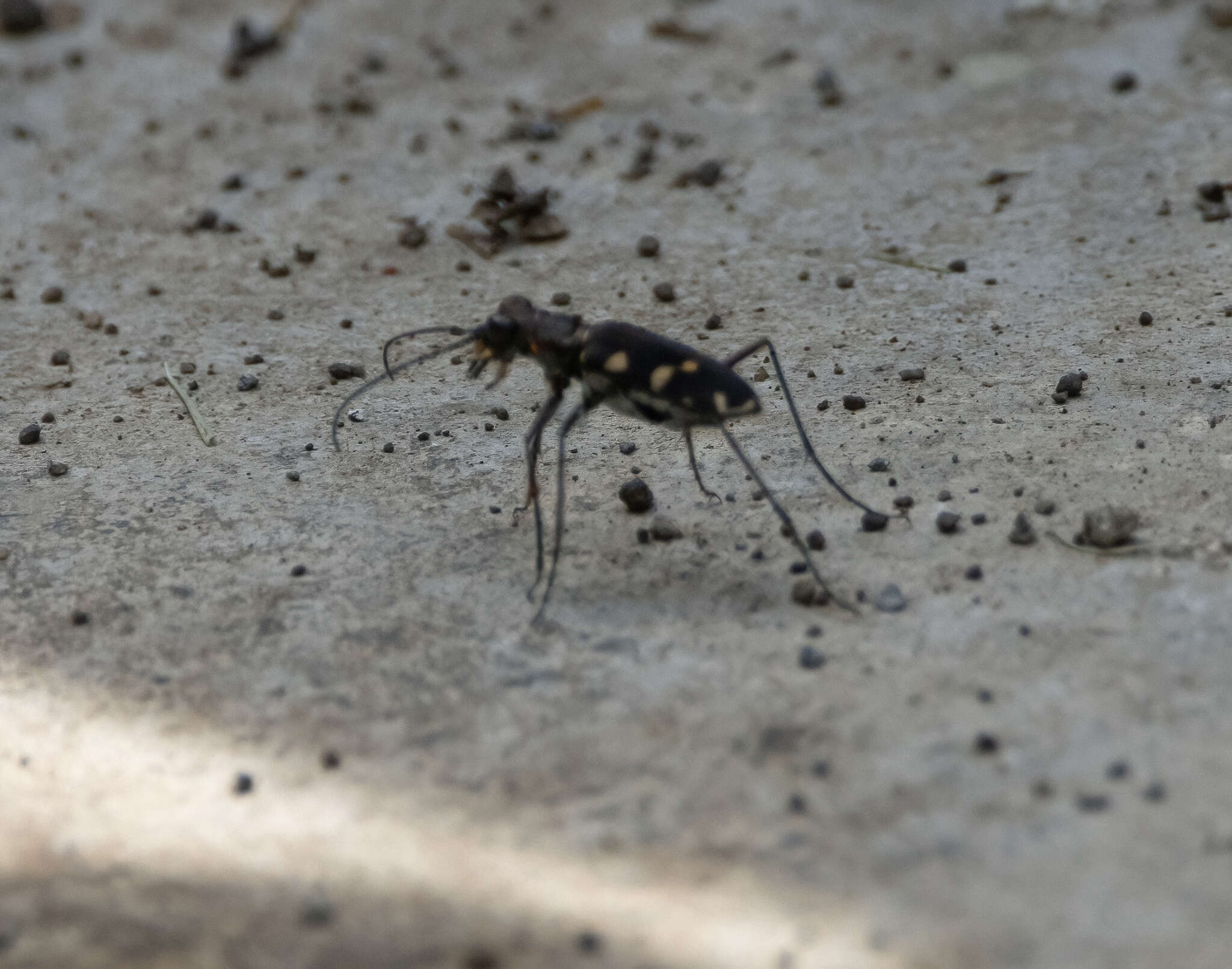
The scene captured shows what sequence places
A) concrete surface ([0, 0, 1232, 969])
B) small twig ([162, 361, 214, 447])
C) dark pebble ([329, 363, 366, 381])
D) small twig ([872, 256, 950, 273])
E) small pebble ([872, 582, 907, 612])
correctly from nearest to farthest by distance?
1. concrete surface ([0, 0, 1232, 969])
2. small pebble ([872, 582, 907, 612])
3. small twig ([162, 361, 214, 447])
4. dark pebble ([329, 363, 366, 381])
5. small twig ([872, 256, 950, 273])

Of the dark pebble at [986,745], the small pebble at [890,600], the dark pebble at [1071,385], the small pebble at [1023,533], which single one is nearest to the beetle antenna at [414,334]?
the small pebble at [890,600]

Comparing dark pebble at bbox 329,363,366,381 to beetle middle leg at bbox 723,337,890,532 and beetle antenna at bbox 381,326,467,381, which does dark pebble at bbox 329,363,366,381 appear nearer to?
beetle antenna at bbox 381,326,467,381

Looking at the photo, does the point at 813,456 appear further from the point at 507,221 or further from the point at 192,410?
the point at 507,221

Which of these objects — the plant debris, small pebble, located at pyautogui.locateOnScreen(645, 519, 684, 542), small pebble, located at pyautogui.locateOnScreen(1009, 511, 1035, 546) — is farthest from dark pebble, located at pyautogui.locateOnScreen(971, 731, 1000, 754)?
the plant debris

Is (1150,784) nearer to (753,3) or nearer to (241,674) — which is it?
(241,674)

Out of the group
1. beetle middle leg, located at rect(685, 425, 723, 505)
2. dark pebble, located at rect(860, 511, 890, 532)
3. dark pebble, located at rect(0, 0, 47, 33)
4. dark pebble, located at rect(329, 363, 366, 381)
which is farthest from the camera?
dark pebble, located at rect(0, 0, 47, 33)

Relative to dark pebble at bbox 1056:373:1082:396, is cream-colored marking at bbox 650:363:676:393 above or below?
above

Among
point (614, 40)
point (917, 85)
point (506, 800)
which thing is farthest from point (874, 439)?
point (614, 40)
